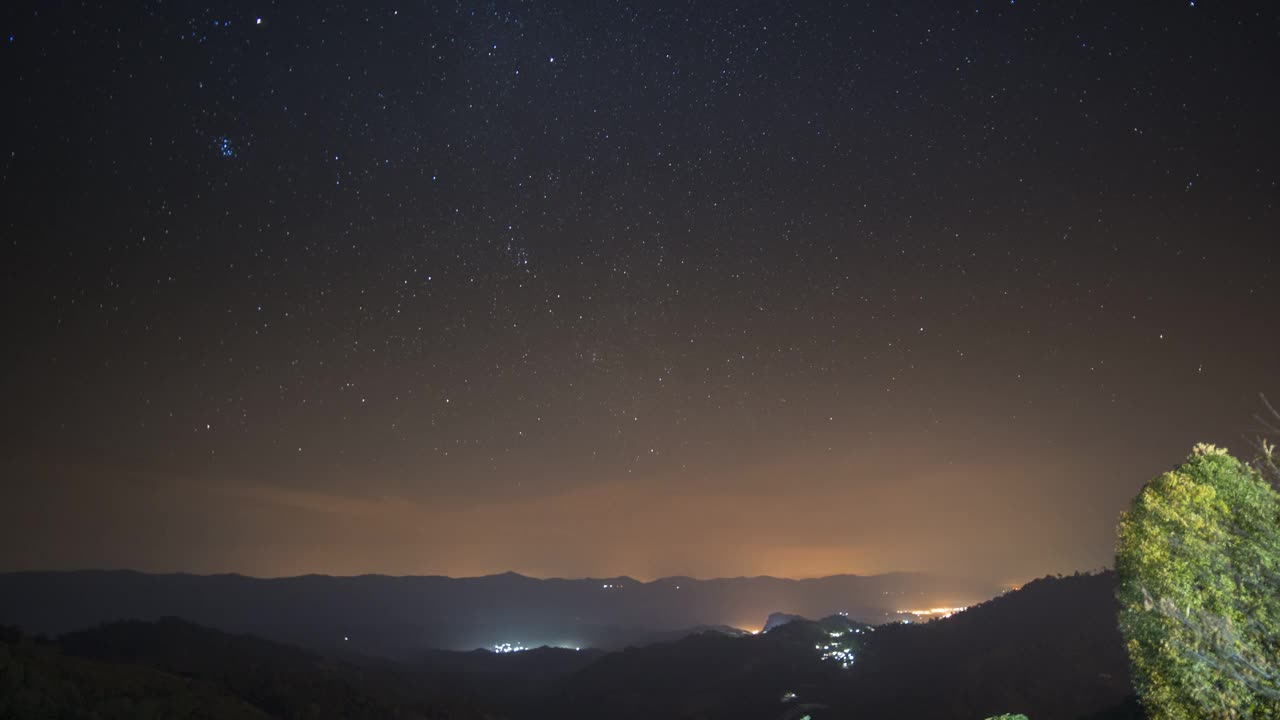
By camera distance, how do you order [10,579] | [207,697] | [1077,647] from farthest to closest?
[10,579] < [1077,647] < [207,697]

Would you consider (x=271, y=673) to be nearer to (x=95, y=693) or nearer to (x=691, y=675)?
(x=95, y=693)

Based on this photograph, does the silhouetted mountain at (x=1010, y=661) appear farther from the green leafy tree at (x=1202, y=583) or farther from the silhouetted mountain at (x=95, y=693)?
the silhouetted mountain at (x=95, y=693)

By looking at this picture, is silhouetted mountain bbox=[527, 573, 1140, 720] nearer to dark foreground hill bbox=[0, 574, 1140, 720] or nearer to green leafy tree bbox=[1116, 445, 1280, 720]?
dark foreground hill bbox=[0, 574, 1140, 720]

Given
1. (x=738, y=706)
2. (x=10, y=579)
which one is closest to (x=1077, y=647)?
(x=738, y=706)

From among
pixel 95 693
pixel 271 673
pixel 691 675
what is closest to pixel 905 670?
pixel 691 675

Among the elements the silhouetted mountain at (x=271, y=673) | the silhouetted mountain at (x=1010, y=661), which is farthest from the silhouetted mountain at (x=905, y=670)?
the silhouetted mountain at (x=271, y=673)

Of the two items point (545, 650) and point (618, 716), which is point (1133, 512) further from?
point (545, 650)
